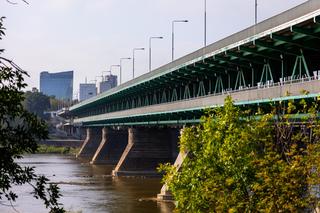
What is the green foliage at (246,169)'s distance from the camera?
1744 cm

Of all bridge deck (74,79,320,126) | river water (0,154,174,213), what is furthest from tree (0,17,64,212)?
river water (0,154,174,213)

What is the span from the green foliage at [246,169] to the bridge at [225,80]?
1.99 metres

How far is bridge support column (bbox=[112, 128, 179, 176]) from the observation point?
8981 centimetres

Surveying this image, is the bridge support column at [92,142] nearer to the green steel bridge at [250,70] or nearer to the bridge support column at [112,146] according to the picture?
the bridge support column at [112,146]

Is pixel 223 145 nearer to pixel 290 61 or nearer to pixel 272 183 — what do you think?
pixel 272 183

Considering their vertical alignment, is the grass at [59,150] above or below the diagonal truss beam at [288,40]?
below

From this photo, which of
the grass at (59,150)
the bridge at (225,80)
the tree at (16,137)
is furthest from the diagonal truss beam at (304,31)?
the grass at (59,150)

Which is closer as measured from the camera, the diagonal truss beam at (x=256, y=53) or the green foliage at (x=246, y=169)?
the green foliage at (x=246, y=169)

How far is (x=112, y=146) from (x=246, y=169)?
104865mm

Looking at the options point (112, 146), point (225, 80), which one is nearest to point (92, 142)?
point (112, 146)

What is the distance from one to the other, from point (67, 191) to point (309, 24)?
4161 centimetres

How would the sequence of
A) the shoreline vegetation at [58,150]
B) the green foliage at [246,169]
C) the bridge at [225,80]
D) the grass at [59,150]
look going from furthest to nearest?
the grass at [59,150] < the shoreline vegetation at [58,150] < the bridge at [225,80] < the green foliage at [246,169]

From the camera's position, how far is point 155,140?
91.6 metres

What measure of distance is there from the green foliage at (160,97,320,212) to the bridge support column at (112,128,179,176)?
66.1 m
